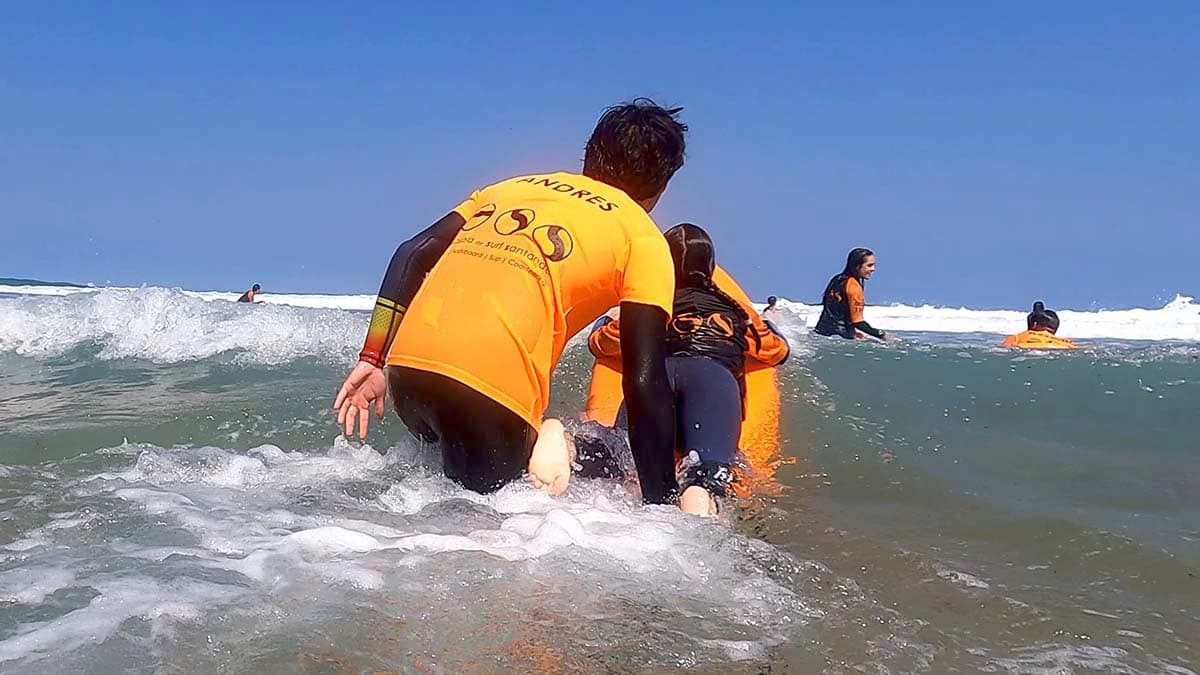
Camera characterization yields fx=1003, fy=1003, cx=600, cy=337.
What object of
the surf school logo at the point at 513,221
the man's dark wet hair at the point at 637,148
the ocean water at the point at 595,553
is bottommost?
the ocean water at the point at 595,553

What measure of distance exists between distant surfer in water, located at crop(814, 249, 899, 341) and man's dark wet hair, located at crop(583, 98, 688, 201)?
23.7 ft

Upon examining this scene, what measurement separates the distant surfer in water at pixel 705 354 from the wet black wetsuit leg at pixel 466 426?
638 millimetres

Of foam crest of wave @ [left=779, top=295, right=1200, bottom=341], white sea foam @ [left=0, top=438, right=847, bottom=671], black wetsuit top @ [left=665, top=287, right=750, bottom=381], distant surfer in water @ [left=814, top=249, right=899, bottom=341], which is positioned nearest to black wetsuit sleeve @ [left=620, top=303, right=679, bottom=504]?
white sea foam @ [left=0, top=438, right=847, bottom=671]

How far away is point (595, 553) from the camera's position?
2.49 metres

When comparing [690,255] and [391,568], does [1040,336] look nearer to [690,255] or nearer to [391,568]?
[690,255]

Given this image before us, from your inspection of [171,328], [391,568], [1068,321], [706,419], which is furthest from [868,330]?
[1068,321]

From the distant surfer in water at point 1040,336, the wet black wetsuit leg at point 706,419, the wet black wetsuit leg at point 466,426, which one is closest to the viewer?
the wet black wetsuit leg at point 466,426

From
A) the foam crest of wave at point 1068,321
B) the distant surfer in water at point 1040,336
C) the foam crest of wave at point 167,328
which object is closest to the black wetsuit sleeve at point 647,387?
the foam crest of wave at point 167,328

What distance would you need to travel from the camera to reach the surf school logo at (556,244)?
287 cm

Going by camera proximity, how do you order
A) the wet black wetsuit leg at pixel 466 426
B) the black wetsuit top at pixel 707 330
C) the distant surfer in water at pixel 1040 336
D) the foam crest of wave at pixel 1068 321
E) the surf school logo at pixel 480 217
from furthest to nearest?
the foam crest of wave at pixel 1068 321
the distant surfer in water at pixel 1040 336
the black wetsuit top at pixel 707 330
the surf school logo at pixel 480 217
the wet black wetsuit leg at pixel 466 426

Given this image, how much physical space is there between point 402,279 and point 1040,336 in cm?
774

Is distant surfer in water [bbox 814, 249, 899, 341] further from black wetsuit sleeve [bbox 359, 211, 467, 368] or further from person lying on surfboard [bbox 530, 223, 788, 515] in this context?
black wetsuit sleeve [bbox 359, 211, 467, 368]

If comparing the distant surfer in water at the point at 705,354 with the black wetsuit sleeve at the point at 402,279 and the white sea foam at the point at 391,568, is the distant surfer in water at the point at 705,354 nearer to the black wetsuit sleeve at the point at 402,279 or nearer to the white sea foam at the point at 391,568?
the white sea foam at the point at 391,568

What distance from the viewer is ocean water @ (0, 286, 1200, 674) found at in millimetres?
1931
